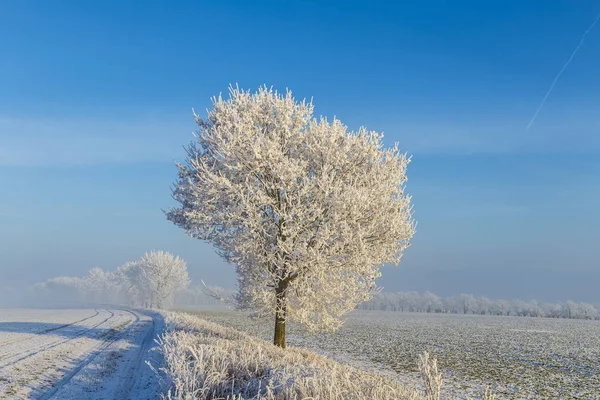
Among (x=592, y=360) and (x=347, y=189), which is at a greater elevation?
(x=347, y=189)

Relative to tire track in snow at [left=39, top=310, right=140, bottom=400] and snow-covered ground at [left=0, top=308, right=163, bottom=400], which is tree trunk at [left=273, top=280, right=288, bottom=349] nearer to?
snow-covered ground at [left=0, top=308, right=163, bottom=400]

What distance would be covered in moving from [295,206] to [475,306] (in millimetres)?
146828

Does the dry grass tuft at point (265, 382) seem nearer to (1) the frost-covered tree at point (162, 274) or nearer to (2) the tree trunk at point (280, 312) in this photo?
(2) the tree trunk at point (280, 312)

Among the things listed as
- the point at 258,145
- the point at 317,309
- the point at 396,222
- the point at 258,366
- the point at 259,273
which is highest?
→ the point at 258,145

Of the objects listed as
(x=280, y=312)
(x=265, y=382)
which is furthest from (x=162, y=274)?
(x=265, y=382)

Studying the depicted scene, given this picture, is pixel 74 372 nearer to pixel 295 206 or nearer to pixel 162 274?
pixel 295 206

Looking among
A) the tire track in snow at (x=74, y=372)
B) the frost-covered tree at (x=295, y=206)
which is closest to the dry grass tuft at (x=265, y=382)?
the tire track in snow at (x=74, y=372)

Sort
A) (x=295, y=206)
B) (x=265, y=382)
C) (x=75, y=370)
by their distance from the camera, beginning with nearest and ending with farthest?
(x=265, y=382)
(x=75, y=370)
(x=295, y=206)

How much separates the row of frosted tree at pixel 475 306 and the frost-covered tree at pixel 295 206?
123174 millimetres

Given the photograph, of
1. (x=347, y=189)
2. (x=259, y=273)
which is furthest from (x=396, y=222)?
(x=259, y=273)

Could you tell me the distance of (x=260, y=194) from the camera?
64.1 ft

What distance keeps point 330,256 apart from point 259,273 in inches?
152

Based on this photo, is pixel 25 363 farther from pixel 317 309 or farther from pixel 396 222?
pixel 396 222

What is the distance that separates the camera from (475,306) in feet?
488
